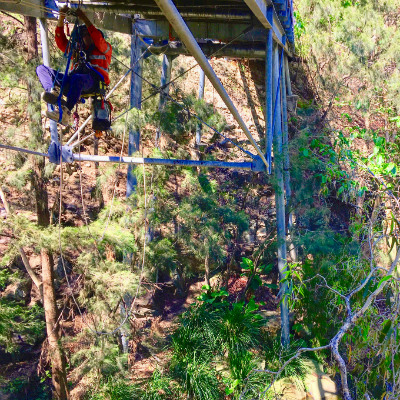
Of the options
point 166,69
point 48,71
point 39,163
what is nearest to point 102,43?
point 48,71

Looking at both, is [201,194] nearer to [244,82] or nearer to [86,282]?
[86,282]

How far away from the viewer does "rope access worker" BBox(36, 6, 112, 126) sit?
4926mm

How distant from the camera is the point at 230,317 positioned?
8930mm

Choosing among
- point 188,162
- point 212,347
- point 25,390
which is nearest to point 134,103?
point 188,162

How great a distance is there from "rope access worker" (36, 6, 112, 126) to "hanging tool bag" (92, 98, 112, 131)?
11.5 inches

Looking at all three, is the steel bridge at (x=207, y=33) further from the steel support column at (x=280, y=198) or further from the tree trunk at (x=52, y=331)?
the tree trunk at (x=52, y=331)

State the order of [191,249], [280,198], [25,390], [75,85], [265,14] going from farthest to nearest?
1. [191,249]
2. [25,390]
3. [280,198]
4. [265,14]
5. [75,85]

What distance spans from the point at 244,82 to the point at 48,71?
407 inches

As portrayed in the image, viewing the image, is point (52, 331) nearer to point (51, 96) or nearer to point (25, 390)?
point (25, 390)

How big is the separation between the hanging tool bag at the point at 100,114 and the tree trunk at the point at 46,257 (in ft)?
8.08

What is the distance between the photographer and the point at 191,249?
31.9ft

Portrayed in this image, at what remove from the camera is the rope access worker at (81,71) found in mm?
4926

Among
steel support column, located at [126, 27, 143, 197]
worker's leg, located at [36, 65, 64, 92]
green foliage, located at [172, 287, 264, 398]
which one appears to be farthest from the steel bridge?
worker's leg, located at [36, 65, 64, 92]

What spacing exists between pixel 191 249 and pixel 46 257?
125 inches
